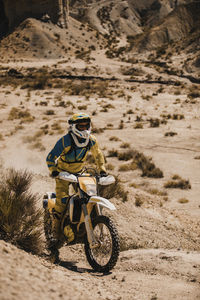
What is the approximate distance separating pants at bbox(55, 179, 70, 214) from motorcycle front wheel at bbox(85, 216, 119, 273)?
615mm

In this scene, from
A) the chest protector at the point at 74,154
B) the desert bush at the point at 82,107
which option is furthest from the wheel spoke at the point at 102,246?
the desert bush at the point at 82,107

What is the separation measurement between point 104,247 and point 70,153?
1.33 meters

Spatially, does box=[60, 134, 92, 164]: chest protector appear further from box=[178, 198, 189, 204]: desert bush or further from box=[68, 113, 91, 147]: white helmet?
box=[178, 198, 189, 204]: desert bush

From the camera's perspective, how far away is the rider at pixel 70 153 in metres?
4.54

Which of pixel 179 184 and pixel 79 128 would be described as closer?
pixel 79 128

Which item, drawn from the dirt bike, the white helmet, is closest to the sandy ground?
the dirt bike

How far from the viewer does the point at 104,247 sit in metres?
4.28

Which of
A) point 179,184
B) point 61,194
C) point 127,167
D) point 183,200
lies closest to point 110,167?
point 127,167

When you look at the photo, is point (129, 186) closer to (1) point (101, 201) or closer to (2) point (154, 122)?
(1) point (101, 201)

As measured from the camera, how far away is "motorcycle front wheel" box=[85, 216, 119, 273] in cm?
408

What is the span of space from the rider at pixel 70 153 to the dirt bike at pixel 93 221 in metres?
0.24

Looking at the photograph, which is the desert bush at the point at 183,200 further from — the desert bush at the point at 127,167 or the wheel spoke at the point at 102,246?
the wheel spoke at the point at 102,246

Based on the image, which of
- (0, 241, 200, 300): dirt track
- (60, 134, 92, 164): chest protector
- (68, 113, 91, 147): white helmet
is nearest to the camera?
(0, 241, 200, 300): dirt track

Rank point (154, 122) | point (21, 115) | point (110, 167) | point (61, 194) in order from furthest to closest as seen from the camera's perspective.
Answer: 1. point (21, 115)
2. point (154, 122)
3. point (110, 167)
4. point (61, 194)
